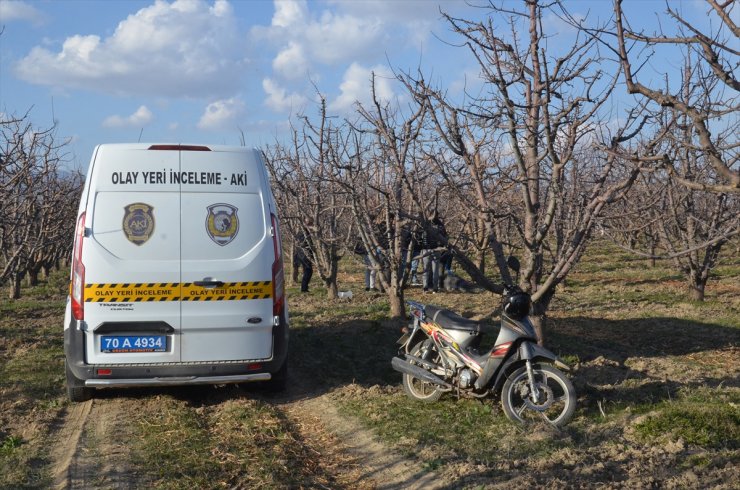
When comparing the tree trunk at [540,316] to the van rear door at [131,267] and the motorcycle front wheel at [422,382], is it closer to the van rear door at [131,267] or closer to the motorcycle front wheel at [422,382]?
the motorcycle front wheel at [422,382]

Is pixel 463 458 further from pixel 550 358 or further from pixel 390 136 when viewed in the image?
pixel 390 136

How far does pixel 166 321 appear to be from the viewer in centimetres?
699

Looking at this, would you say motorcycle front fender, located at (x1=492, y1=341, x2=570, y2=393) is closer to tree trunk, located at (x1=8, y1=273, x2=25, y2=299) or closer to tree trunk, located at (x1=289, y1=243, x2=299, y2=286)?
tree trunk, located at (x1=289, y1=243, x2=299, y2=286)

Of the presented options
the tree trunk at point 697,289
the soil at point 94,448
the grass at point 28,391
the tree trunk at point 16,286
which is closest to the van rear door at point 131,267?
the soil at point 94,448

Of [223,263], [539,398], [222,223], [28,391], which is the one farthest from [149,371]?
[539,398]

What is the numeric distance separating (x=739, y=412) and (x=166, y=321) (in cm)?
469

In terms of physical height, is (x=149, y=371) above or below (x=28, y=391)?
above

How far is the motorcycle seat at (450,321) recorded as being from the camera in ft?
24.0

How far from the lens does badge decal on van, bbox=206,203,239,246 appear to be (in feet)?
23.5

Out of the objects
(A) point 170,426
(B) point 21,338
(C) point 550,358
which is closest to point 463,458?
(C) point 550,358

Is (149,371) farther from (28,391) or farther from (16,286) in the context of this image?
(16,286)

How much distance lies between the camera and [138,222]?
23.3 ft

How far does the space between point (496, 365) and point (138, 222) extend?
132 inches

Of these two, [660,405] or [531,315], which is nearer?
[660,405]
